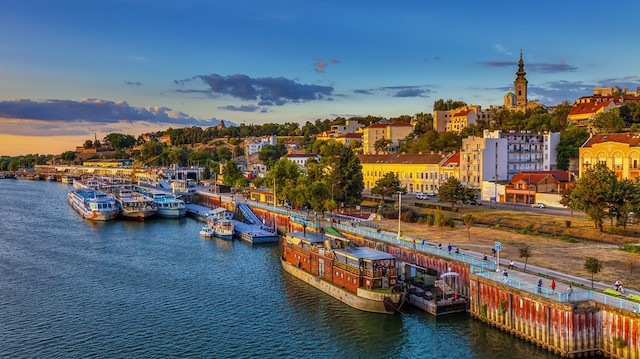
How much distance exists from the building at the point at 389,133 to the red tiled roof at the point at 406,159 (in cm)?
4339

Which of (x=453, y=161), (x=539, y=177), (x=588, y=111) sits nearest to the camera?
(x=539, y=177)

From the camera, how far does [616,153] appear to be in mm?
81500

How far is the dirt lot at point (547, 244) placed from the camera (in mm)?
39625

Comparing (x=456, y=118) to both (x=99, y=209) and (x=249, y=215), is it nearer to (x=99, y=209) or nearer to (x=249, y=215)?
(x=249, y=215)

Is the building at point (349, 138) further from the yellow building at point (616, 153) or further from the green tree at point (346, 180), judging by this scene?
the yellow building at point (616, 153)

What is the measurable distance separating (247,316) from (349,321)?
7931mm

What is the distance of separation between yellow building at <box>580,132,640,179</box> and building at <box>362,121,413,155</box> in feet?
240

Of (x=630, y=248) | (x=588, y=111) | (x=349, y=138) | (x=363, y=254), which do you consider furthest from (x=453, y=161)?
(x=349, y=138)

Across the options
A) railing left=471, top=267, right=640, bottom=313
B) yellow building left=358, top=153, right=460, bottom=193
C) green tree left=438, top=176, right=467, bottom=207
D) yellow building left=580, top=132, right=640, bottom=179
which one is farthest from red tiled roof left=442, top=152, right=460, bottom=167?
railing left=471, top=267, right=640, bottom=313

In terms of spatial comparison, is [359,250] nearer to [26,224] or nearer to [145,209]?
[145,209]

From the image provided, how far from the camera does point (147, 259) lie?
197 feet

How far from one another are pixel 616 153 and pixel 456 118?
70.7m

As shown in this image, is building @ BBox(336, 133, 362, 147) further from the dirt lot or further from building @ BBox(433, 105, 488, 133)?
the dirt lot

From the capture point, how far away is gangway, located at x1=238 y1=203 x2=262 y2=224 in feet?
283
